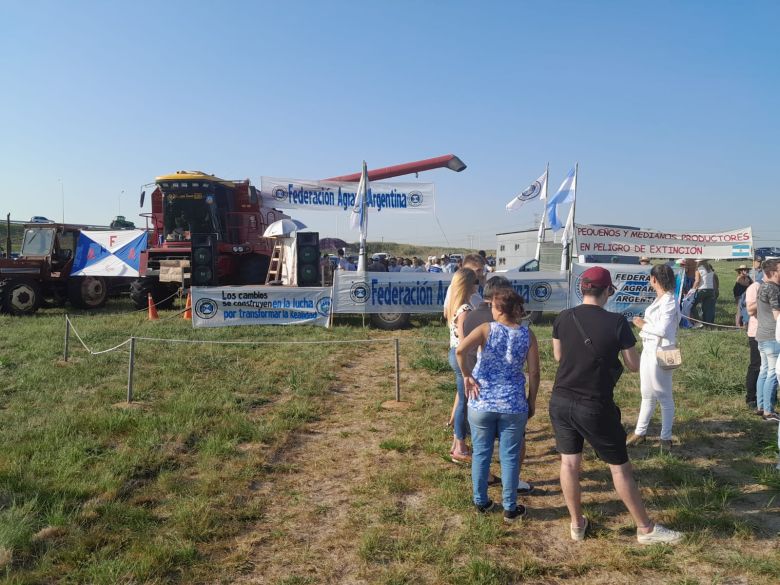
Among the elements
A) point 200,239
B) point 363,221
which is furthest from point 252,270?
point 363,221

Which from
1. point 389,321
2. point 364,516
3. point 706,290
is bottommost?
point 364,516

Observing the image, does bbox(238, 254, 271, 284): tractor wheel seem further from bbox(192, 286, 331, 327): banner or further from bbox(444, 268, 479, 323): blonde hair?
bbox(444, 268, 479, 323): blonde hair

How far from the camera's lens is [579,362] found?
324cm

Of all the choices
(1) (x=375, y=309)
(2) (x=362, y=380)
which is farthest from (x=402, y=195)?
(2) (x=362, y=380)

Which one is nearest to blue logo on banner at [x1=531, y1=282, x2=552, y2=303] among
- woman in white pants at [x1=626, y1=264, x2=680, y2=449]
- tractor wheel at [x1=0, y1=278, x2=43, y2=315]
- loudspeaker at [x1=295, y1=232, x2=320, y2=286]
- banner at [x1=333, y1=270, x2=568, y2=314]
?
banner at [x1=333, y1=270, x2=568, y2=314]

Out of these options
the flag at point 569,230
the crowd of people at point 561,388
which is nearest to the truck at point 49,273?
the flag at point 569,230

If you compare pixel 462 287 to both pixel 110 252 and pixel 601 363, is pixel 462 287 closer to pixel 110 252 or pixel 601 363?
pixel 601 363

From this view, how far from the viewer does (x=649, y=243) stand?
1301cm

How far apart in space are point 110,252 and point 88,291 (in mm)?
1178

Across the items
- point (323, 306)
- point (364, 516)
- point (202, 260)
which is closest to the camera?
point (364, 516)

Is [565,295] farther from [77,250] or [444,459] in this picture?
[77,250]

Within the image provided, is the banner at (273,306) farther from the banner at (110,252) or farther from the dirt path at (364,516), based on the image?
the dirt path at (364,516)

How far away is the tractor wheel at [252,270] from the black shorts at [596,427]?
12.0 m

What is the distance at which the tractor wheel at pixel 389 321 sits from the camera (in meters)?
11.4
